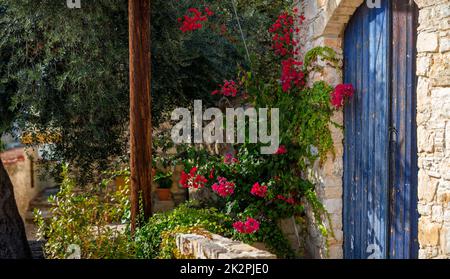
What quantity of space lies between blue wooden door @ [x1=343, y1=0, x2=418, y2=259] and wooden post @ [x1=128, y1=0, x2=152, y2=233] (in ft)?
6.51

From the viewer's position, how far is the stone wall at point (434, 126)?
3156 millimetres

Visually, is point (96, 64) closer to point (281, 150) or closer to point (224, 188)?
point (224, 188)

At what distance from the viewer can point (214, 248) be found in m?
3.75

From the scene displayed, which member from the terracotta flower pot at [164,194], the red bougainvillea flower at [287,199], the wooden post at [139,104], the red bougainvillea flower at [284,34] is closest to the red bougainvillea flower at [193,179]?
the wooden post at [139,104]

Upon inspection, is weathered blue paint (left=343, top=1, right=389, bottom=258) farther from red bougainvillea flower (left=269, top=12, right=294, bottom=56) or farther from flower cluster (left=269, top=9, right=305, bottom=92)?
red bougainvillea flower (left=269, top=12, right=294, bottom=56)

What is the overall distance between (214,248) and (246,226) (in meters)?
1.19

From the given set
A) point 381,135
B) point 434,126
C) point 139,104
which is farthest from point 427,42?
point 139,104

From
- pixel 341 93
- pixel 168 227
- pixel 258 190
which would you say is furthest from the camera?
pixel 258 190

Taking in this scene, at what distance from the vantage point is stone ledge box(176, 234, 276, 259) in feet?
11.6

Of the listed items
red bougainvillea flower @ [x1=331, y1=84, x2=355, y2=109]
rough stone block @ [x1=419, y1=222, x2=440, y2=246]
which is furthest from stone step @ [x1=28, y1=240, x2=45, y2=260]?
rough stone block @ [x1=419, y1=222, x2=440, y2=246]

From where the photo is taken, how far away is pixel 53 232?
15.3ft

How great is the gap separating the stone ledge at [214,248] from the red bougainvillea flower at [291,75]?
191cm

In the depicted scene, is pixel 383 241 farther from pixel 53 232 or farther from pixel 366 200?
A: pixel 53 232

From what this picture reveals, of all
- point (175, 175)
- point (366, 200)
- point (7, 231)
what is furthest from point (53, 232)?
point (175, 175)
